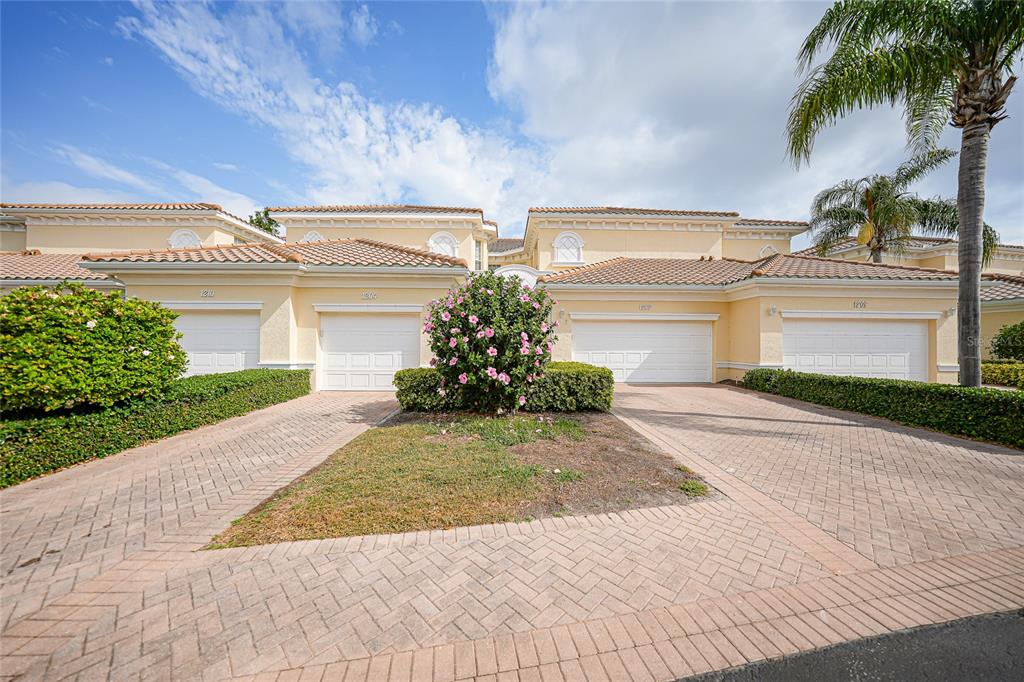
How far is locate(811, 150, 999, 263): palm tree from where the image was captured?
636 inches

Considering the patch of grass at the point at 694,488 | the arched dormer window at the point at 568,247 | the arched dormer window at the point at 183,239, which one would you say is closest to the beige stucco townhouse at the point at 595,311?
the arched dormer window at the point at 568,247

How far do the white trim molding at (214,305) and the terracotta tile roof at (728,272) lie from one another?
9.35 m

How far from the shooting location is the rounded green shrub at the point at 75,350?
16.4ft

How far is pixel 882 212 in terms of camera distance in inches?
641

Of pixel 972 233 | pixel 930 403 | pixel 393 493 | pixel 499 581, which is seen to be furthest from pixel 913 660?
pixel 972 233

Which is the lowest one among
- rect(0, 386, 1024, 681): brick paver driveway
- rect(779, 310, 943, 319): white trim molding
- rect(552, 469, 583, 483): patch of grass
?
rect(0, 386, 1024, 681): brick paver driveway

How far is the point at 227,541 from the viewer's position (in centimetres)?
338

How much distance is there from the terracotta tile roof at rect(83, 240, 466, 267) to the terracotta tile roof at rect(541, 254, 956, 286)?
4831 mm

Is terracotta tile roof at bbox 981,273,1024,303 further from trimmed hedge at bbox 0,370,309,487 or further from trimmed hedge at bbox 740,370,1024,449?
trimmed hedge at bbox 0,370,309,487

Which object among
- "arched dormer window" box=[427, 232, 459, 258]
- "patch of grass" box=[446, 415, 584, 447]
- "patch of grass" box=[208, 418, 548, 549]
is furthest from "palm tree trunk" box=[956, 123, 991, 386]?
"arched dormer window" box=[427, 232, 459, 258]

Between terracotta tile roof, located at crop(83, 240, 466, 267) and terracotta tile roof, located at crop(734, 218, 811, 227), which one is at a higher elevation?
terracotta tile roof, located at crop(734, 218, 811, 227)

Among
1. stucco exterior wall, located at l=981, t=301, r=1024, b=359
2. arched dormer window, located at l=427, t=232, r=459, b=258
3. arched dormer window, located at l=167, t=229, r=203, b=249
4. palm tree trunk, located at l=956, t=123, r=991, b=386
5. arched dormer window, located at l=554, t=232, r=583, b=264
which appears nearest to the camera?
palm tree trunk, located at l=956, t=123, r=991, b=386

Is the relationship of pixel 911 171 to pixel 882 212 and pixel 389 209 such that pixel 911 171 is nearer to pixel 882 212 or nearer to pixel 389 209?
pixel 882 212

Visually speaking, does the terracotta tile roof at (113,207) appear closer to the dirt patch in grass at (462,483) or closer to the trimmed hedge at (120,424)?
the trimmed hedge at (120,424)
